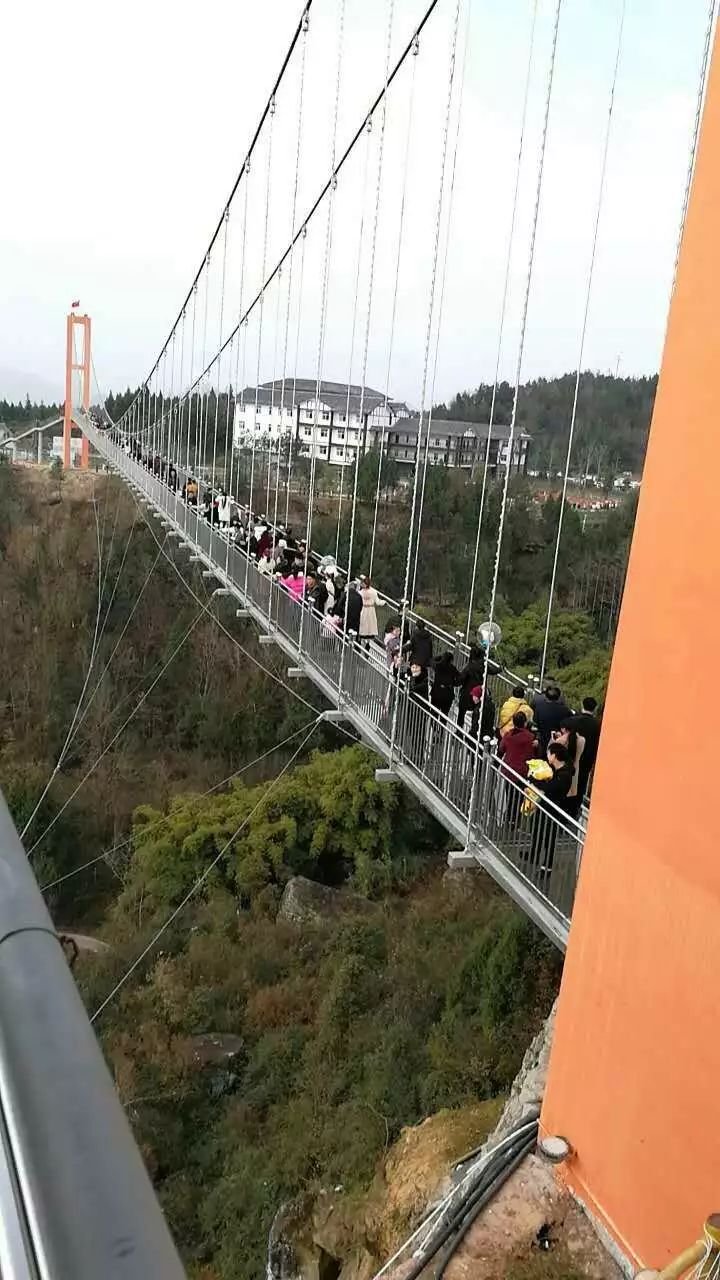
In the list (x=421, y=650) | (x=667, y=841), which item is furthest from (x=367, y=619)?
(x=667, y=841)

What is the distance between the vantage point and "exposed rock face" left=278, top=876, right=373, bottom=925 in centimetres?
1157

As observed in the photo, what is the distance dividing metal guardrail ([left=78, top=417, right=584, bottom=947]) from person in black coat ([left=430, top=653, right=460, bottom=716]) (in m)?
0.18

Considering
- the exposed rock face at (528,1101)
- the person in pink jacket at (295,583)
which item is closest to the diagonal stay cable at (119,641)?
the person in pink jacket at (295,583)

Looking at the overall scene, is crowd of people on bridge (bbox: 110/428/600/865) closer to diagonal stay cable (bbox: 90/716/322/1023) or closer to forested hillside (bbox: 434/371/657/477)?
diagonal stay cable (bbox: 90/716/322/1023)

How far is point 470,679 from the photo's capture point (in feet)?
15.7

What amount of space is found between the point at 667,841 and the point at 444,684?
210cm

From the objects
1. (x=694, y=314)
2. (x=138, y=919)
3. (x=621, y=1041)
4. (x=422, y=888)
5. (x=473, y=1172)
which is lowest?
(x=138, y=919)

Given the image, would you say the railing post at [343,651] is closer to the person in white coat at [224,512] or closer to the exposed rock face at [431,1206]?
the exposed rock face at [431,1206]

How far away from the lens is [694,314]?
2.63 m

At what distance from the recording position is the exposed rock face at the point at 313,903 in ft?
38.0

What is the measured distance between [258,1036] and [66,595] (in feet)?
48.1

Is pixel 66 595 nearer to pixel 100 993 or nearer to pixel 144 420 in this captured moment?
pixel 144 420

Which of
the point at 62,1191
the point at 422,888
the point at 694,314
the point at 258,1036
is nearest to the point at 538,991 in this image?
the point at 258,1036

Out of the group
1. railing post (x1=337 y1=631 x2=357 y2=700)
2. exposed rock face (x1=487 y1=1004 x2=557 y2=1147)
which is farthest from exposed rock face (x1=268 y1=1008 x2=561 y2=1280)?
railing post (x1=337 y1=631 x2=357 y2=700)
